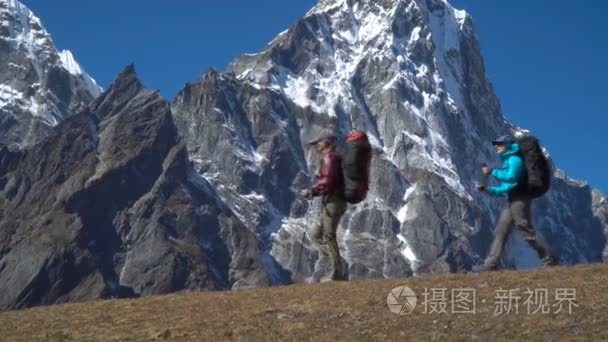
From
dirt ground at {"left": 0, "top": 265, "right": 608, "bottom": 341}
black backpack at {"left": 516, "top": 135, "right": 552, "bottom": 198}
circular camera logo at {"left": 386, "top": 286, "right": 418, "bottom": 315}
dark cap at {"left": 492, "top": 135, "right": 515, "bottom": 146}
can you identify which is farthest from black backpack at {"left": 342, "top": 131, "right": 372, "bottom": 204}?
black backpack at {"left": 516, "top": 135, "right": 552, "bottom": 198}

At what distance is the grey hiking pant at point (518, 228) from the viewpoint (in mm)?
22062

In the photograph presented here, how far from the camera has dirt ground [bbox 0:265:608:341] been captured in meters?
16.1

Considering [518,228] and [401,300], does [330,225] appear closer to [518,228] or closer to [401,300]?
[401,300]

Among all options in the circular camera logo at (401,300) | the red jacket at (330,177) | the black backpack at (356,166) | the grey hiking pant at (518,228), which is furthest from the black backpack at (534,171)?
Answer: the circular camera logo at (401,300)

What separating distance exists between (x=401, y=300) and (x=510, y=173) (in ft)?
17.2

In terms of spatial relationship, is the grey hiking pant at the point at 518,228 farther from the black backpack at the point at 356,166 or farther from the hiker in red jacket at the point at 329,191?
the hiker in red jacket at the point at 329,191

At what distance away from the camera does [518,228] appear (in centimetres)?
2203

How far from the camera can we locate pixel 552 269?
70.7 ft

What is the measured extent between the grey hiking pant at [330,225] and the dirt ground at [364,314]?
1016 mm

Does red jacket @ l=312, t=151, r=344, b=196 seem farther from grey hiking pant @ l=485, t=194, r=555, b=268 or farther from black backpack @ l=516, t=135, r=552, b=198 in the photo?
black backpack @ l=516, t=135, r=552, b=198

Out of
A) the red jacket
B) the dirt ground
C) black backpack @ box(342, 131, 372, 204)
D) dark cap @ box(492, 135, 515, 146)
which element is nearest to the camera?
the dirt ground

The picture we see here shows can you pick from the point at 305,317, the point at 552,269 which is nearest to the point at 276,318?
the point at 305,317

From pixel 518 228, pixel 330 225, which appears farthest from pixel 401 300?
pixel 518 228

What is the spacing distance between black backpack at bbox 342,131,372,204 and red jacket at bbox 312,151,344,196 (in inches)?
6.4
